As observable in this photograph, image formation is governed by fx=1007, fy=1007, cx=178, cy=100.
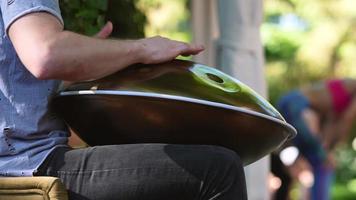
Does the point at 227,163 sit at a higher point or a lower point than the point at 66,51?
lower

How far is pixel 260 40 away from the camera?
5.11 metres

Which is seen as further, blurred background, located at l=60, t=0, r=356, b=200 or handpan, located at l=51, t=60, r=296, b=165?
blurred background, located at l=60, t=0, r=356, b=200

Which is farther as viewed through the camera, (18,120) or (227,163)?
(18,120)

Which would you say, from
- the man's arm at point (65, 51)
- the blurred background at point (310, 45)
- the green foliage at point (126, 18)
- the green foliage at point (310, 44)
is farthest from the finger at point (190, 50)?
the green foliage at point (310, 44)

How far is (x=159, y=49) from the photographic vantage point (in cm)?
269


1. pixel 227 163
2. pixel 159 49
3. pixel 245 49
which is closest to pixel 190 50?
pixel 159 49

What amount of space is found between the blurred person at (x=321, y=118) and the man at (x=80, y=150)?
5.17m

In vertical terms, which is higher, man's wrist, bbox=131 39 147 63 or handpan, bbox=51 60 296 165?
man's wrist, bbox=131 39 147 63

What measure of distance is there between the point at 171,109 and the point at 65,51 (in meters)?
0.32

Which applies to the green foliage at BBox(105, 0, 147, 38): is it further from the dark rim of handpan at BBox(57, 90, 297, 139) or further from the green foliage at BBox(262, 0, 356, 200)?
the green foliage at BBox(262, 0, 356, 200)

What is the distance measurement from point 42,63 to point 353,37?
15.6 m

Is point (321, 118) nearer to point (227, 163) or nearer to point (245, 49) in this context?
point (245, 49)

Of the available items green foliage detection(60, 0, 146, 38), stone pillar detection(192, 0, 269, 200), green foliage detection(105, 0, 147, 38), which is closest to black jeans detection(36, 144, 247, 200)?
green foliage detection(60, 0, 146, 38)

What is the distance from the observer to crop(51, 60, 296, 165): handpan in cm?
263
